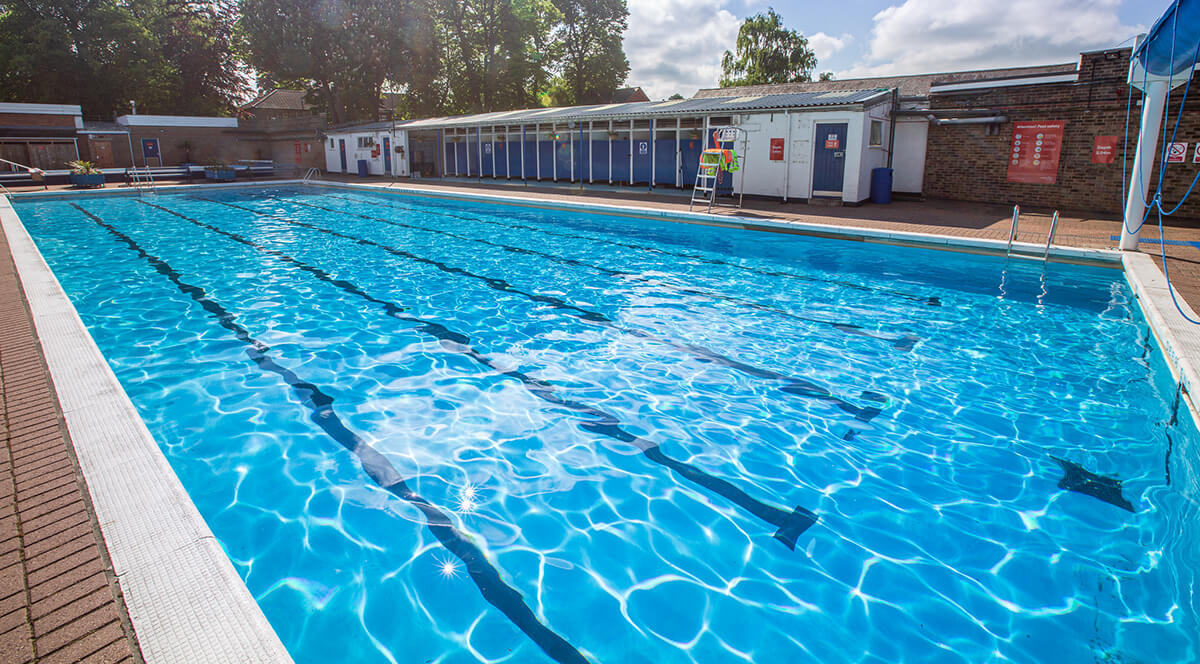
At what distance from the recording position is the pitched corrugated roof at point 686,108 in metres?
14.6

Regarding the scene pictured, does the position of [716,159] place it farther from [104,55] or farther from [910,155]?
[104,55]

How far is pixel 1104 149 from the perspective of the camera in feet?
43.7

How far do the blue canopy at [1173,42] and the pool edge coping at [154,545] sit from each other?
880 cm

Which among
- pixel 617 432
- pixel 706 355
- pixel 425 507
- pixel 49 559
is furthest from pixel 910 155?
pixel 49 559

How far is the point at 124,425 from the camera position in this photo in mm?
3617

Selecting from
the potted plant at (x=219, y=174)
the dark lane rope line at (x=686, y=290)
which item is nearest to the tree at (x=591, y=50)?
the potted plant at (x=219, y=174)

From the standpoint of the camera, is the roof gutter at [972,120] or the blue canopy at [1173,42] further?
the roof gutter at [972,120]

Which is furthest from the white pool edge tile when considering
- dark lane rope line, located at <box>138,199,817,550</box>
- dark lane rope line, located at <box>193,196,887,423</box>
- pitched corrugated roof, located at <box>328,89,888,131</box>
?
Answer: pitched corrugated roof, located at <box>328,89,888,131</box>

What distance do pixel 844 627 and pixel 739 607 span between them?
0.43 m

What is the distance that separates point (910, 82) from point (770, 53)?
29091 millimetres

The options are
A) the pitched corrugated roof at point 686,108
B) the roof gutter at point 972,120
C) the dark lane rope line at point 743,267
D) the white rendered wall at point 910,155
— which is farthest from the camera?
the white rendered wall at point 910,155

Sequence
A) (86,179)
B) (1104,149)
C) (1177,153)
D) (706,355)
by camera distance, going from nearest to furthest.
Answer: (706,355) → (1177,153) → (1104,149) → (86,179)

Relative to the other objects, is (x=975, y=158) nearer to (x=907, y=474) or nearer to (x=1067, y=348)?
(x=1067, y=348)

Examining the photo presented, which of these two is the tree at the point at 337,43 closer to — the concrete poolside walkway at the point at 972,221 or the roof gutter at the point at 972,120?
the concrete poolside walkway at the point at 972,221
